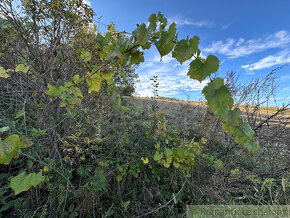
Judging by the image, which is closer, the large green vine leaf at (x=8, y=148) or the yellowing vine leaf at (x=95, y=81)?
the large green vine leaf at (x=8, y=148)

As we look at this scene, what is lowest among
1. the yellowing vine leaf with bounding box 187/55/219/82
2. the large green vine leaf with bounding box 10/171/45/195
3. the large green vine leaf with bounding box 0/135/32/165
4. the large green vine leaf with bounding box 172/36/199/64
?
the large green vine leaf with bounding box 10/171/45/195

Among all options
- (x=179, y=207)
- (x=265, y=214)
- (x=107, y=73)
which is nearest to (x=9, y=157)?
(x=107, y=73)

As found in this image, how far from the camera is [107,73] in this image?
2.79 ft

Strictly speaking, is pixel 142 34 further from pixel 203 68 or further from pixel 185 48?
pixel 203 68

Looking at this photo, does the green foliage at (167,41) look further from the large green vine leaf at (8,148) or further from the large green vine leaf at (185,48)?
the large green vine leaf at (8,148)

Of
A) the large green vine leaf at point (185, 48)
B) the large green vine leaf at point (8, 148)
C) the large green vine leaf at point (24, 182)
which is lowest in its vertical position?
the large green vine leaf at point (24, 182)

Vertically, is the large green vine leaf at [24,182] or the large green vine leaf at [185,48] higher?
the large green vine leaf at [185,48]

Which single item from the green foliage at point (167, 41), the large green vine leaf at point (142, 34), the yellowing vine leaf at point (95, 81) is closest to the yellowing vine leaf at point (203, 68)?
the green foliage at point (167, 41)

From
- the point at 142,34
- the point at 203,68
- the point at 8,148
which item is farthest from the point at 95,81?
the point at 203,68

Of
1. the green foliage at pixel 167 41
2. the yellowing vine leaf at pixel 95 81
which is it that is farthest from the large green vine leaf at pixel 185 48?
the yellowing vine leaf at pixel 95 81

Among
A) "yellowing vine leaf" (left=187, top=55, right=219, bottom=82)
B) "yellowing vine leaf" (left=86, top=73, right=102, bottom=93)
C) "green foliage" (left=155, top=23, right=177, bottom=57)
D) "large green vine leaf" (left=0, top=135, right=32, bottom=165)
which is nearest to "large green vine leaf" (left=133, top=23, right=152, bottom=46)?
"green foliage" (left=155, top=23, right=177, bottom=57)

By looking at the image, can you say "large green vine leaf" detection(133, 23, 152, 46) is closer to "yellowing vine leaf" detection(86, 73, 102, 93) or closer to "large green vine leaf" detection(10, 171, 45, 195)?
"yellowing vine leaf" detection(86, 73, 102, 93)

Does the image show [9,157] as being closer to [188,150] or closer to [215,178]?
[188,150]

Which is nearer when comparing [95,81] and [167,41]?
[167,41]
